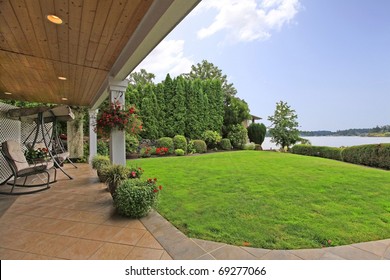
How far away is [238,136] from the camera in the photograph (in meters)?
14.4

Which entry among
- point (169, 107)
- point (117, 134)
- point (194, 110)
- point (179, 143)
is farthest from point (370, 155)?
point (169, 107)

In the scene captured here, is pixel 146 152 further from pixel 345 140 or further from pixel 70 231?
pixel 345 140

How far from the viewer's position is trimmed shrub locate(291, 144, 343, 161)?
10.5 metres

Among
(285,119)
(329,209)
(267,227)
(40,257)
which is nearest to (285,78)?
(285,119)

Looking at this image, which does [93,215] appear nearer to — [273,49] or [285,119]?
[273,49]

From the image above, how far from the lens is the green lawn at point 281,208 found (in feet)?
7.66

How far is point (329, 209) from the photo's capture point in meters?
3.16

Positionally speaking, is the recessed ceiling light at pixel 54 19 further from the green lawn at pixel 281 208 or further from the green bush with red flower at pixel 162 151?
the green bush with red flower at pixel 162 151

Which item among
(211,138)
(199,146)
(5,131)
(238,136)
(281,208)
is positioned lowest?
(281,208)

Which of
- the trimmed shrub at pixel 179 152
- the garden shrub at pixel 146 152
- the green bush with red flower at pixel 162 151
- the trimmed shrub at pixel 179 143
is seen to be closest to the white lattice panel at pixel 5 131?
the garden shrub at pixel 146 152

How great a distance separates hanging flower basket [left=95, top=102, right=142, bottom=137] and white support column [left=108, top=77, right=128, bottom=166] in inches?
7.2

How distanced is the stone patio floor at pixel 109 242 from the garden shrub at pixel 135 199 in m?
0.10

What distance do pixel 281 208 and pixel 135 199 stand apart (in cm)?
216

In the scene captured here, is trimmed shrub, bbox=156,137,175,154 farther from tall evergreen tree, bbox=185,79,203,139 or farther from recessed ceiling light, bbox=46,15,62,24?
recessed ceiling light, bbox=46,15,62,24
